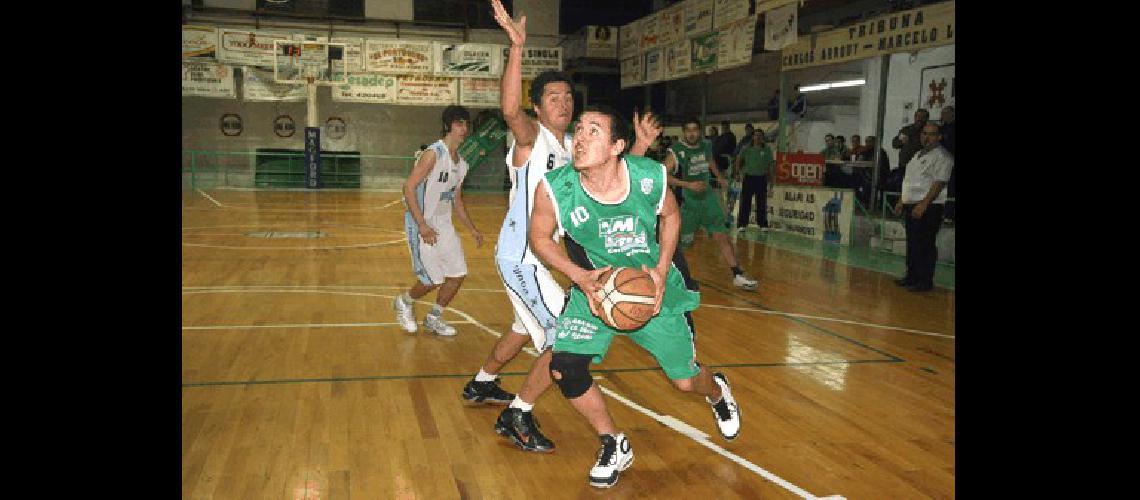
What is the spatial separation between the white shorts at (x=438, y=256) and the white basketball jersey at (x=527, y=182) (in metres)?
2.27

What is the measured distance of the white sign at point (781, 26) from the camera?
1437cm

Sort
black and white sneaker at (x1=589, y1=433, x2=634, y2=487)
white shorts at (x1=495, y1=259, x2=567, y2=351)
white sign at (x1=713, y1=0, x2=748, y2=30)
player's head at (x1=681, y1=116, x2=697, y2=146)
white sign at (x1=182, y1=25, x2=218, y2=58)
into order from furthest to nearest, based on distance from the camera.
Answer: white sign at (x1=182, y1=25, x2=218, y2=58) → white sign at (x1=713, y1=0, x2=748, y2=30) → player's head at (x1=681, y1=116, x2=697, y2=146) → white shorts at (x1=495, y1=259, x2=567, y2=351) → black and white sneaker at (x1=589, y1=433, x2=634, y2=487)

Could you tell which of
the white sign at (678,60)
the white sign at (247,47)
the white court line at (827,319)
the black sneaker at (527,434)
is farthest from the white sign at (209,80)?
the black sneaker at (527,434)

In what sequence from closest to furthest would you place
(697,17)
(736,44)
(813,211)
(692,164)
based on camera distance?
(692,164), (813,211), (736,44), (697,17)

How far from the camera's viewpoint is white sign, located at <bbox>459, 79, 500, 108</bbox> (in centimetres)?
2606

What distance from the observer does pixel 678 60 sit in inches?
781

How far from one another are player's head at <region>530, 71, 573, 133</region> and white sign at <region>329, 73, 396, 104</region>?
22507 millimetres

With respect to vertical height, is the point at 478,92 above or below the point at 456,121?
above

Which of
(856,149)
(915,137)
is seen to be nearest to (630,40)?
(856,149)

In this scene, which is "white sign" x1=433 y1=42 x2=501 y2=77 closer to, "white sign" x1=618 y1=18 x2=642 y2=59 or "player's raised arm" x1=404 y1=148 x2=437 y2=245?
"white sign" x1=618 y1=18 x2=642 y2=59

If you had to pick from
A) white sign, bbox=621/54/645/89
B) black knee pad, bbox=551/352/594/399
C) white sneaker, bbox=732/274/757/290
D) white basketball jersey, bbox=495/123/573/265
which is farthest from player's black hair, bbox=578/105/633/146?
white sign, bbox=621/54/645/89

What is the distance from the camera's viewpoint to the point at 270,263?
10.6m

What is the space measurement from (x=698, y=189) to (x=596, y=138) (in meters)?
5.97

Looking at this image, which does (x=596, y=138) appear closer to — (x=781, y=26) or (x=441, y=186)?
(x=441, y=186)
